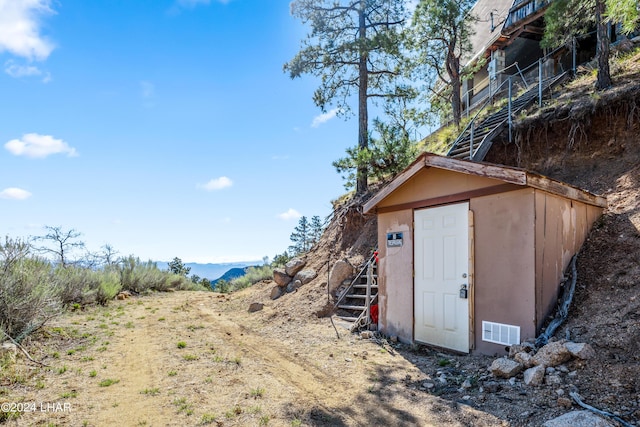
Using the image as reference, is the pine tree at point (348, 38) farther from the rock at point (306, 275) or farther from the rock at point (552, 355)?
the rock at point (552, 355)

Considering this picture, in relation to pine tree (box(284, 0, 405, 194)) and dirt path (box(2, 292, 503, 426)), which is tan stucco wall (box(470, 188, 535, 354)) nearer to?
dirt path (box(2, 292, 503, 426))

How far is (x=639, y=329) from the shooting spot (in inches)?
Result: 141

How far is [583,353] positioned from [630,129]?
5.84 m

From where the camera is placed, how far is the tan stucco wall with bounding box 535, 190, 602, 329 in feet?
14.2

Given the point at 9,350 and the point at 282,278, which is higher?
the point at 282,278

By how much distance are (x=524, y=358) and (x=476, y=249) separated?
1557mm

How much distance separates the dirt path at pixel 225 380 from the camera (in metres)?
3.17

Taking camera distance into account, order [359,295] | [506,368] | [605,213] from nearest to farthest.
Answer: [506,368] → [605,213] → [359,295]

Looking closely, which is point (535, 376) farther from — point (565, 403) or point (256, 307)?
point (256, 307)

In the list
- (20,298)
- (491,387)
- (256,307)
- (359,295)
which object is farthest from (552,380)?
(256,307)

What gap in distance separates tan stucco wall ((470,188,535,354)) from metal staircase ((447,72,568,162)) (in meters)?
3.16

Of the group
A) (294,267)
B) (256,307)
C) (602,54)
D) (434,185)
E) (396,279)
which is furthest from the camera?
(294,267)

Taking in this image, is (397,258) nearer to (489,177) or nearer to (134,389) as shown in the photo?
(489,177)

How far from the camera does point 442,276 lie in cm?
533
